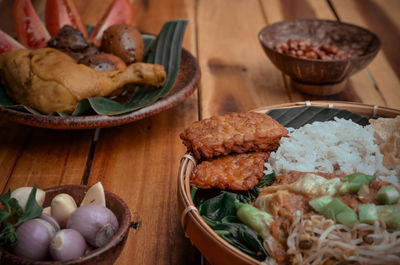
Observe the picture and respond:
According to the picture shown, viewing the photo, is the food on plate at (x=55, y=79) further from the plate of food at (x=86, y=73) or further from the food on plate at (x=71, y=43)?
the food on plate at (x=71, y=43)

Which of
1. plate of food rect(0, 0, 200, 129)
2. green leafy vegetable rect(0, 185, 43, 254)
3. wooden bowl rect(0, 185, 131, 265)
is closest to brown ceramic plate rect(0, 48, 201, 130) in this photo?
plate of food rect(0, 0, 200, 129)

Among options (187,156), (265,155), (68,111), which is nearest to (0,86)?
(68,111)

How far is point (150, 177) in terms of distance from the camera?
1.65 m

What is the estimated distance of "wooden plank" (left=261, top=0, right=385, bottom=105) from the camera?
2.21m

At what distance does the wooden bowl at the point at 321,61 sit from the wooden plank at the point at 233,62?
6.6 inches

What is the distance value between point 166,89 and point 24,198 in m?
0.91

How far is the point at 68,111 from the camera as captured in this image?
1683mm

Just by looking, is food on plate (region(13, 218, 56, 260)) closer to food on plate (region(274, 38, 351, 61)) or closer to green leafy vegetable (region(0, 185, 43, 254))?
green leafy vegetable (region(0, 185, 43, 254))

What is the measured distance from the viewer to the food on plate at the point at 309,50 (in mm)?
2143

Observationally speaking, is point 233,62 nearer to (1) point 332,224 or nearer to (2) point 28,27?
(2) point 28,27

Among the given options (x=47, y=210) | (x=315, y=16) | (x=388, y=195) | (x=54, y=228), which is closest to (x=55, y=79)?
(x=47, y=210)

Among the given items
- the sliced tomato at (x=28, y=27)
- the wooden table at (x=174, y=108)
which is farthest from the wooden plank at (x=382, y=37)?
the sliced tomato at (x=28, y=27)

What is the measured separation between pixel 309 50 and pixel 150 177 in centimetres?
110

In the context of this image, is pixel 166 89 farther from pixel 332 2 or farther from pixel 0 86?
pixel 332 2
